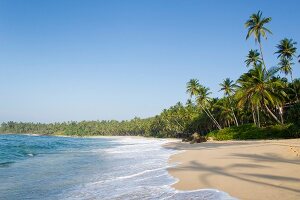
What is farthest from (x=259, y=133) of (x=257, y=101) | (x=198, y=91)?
(x=198, y=91)

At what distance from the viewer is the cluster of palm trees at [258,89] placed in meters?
40.6

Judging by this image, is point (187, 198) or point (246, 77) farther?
point (246, 77)

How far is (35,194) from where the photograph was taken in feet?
36.6

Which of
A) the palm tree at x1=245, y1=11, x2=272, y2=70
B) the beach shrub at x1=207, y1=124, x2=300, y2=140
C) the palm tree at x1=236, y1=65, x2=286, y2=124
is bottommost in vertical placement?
the beach shrub at x1=207, y1=124, x2=300, y2=140

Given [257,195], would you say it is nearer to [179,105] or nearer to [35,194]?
[35,194]

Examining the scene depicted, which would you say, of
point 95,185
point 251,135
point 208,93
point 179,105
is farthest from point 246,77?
point 179,105

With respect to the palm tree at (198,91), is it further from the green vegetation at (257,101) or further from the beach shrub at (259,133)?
the beach shrub at (259,133)

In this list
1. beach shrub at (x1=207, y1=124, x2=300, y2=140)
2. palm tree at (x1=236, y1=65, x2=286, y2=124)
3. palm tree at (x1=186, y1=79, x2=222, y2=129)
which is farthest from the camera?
palm tree at (x1=186, y1=79, x2=222, y2=129)

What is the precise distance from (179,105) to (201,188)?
334ft

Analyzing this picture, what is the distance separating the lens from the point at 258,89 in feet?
132

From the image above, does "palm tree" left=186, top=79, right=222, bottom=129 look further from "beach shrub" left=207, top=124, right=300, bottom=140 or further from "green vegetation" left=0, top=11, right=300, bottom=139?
"beach shrub" left=207, top=124, right=300, bottom=140

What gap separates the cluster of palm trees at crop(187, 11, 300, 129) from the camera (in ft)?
133

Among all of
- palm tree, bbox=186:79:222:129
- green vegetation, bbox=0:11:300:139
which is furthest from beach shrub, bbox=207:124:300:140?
palm tree, bbox=186:79:222:129

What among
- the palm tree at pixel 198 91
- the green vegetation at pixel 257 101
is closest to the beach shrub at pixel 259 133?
the green vegetation at pixel 257 101
